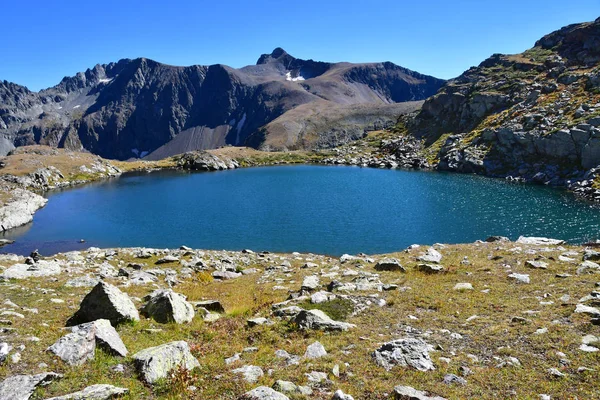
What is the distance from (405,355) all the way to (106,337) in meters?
10.3

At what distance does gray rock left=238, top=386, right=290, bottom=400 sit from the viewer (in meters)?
9.90

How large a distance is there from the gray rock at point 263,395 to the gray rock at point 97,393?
3388 millimetres

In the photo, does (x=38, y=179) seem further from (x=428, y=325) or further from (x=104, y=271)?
(x=428, y=325)

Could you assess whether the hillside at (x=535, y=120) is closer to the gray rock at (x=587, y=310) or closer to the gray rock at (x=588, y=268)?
the gray rock at (x=588, y=268)

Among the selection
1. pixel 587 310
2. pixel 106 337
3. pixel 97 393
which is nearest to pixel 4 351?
pixel 106 337

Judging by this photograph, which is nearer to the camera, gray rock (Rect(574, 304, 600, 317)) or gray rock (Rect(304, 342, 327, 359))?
gray rock (Rect(304, 342, 327, 359))

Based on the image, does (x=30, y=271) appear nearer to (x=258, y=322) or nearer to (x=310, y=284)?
(x=258, y=322)

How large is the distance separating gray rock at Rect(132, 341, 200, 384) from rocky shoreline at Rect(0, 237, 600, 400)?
0.04m

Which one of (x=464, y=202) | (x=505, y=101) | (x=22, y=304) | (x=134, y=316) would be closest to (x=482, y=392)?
(x=134, y=316)

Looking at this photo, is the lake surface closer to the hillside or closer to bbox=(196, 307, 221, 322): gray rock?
the hillside

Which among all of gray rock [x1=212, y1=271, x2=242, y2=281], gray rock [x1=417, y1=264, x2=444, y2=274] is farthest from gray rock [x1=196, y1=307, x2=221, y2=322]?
gray rock [x1=417, y1=264, x2=444, y2=274]

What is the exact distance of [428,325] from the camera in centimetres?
1552

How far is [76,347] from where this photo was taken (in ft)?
39.4

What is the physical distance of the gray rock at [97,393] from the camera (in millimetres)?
9664
